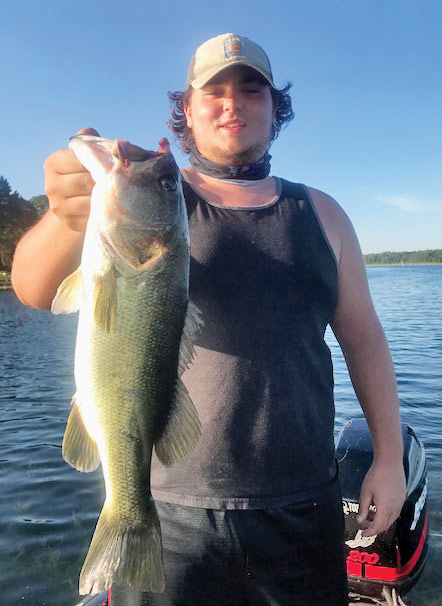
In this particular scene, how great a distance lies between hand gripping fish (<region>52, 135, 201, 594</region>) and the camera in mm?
2139

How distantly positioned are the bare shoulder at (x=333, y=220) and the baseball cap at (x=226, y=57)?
69 centimetres

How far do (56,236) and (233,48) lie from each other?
1.39m

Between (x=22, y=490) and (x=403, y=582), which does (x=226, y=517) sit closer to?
(x=403, y=582)

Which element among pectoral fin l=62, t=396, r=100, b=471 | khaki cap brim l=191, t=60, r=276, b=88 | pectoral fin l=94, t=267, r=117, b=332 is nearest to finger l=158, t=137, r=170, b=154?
pectoral fin l=94, t=267, r=117, b=332

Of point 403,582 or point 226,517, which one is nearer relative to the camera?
point 226,517

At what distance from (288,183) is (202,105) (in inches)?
24.8

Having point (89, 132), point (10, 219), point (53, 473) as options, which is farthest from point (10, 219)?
point (89, 132)

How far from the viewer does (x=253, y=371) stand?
2.38 metres

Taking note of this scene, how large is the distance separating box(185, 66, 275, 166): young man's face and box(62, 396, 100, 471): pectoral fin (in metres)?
1.50

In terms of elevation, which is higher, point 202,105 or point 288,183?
point 202,105

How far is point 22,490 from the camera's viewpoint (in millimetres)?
8297

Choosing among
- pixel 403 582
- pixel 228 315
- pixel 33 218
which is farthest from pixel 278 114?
pixel 33 218

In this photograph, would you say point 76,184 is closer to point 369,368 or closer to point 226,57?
point 226,57

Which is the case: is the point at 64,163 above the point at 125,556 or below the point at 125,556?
above
